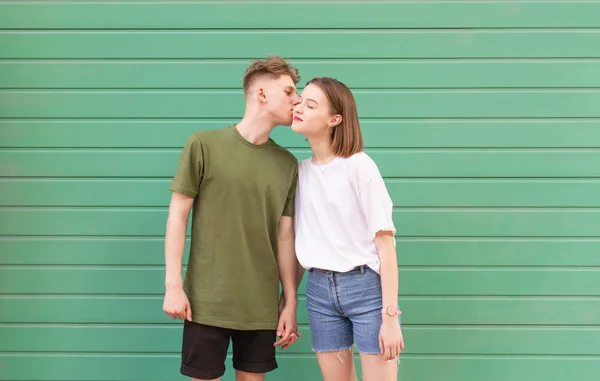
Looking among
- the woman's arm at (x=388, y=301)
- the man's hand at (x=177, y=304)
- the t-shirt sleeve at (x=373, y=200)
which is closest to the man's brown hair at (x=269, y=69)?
the t-shirt sleeve at (x=373, y=200)

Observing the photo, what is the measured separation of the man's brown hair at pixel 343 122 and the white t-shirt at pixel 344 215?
0.13 feet

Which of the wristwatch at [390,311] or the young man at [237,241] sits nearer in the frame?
the wristwatch at [390,311]

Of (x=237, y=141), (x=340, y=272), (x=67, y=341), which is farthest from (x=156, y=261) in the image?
(x=340, y=272)

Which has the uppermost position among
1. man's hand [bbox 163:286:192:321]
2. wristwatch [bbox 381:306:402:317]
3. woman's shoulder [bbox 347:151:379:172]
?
woman's shoulder [bbox 347:151:379:172]

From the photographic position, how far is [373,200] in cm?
212

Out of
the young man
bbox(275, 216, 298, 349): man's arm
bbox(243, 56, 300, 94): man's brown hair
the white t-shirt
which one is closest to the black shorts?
the young man

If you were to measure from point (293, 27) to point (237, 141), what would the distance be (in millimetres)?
897

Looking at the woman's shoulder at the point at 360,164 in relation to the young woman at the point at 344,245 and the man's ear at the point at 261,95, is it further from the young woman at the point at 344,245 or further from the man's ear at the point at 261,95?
the man's ear at the point at 261,95

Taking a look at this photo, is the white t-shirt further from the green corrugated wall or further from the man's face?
the green corrugated wall

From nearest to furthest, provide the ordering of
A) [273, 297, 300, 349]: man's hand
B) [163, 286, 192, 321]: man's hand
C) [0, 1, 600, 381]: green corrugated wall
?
[163, 286, 192, 321]: man's hand
[273, 297, 300, 349]: man's hand
[0, 1, 600, 381]: green corrugated wall

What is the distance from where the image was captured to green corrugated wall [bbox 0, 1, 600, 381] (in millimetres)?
2908

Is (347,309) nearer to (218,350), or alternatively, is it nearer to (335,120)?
(218,350)

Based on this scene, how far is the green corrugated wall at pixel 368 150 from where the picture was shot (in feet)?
9.54

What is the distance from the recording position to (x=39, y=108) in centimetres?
292
